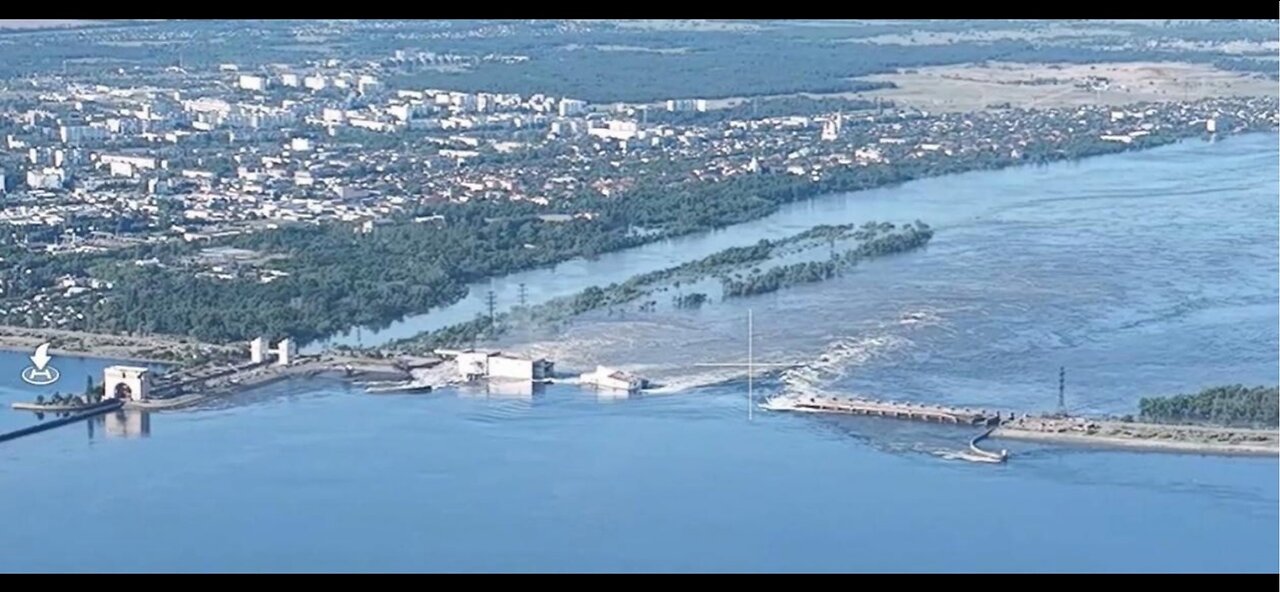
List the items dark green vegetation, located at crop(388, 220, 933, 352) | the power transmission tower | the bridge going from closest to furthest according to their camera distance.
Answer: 1. the bridge
2. dark green vegetation, located at crop(388, 220, 933, 352)
3. the power transmission tower

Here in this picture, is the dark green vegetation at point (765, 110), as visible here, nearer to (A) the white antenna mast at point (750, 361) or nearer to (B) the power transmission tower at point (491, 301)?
(B) the power transmission tower at point (491, 301)

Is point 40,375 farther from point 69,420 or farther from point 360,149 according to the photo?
point 360,149

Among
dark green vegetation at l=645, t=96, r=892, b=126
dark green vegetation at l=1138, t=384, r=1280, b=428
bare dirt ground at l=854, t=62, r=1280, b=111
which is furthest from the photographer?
bare dirt ground at l=854, t=62, r=1280, b=111

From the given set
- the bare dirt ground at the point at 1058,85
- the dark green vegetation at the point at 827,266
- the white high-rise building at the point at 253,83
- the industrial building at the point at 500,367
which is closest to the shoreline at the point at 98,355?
the industrial building at the point at 500,367

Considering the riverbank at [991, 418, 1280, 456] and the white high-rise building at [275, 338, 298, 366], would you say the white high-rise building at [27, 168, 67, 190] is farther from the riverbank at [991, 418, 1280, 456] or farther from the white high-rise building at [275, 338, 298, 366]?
the riverbank at [991, 418, 1280, 456]

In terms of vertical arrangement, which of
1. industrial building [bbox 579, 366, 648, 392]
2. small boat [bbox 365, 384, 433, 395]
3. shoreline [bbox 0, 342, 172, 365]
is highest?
industrial building [bbox 579, 366, 648, 392]

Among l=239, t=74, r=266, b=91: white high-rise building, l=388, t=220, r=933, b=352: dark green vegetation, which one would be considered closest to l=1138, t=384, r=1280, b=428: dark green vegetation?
l=388, t=220, r=933, b=352: dark green vegetation
